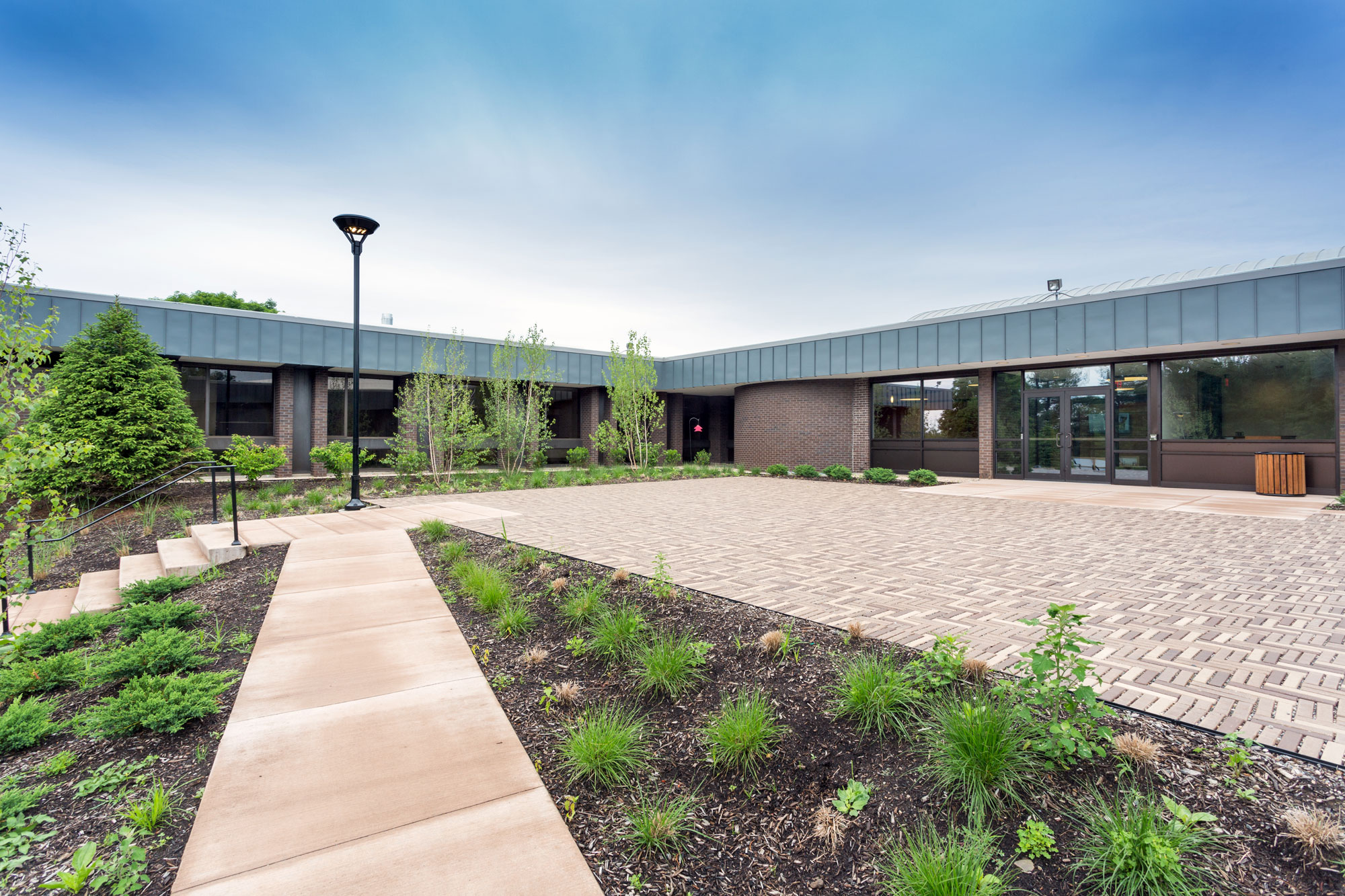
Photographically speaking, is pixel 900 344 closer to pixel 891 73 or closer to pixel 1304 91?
pixel 891 73

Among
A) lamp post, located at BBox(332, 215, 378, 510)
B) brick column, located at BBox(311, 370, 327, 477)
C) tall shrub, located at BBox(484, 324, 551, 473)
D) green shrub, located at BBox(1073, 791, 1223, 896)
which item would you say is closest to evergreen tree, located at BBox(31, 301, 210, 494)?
lamp post, located at BBox(332, 215, 378, 510)

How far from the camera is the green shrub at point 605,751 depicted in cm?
254

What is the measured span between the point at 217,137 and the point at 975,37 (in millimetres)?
15420

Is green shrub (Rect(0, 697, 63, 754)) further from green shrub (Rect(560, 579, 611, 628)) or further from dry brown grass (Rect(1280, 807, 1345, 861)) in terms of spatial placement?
dry brown grass (Rect(1280, 807, 1345, 861))

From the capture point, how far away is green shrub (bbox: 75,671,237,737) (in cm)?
288

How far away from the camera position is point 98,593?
18.9 feet

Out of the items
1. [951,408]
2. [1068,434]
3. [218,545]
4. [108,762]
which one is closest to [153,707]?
[108,762]

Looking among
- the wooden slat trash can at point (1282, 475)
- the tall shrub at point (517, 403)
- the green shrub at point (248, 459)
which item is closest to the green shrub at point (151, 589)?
the green shrub at point (248, 459)

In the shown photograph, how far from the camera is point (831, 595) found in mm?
4602

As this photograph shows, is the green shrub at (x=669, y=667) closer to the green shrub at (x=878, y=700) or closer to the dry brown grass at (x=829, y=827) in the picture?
the green shrub at (x=878, y=700)

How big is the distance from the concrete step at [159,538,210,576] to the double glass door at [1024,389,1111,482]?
18.7 m

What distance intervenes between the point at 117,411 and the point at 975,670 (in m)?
13.9

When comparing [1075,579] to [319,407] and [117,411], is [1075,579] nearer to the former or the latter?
[117,411]

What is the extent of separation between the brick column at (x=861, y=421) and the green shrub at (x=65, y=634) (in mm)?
19018
